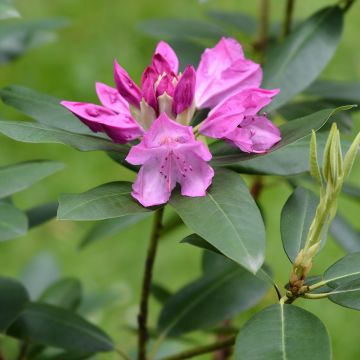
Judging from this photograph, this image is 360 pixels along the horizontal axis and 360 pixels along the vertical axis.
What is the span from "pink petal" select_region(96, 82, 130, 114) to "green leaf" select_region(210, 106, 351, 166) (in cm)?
15

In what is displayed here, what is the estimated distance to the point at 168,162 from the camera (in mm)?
1095

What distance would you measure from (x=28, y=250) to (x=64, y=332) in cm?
195

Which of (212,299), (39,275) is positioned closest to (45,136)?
(212,299)

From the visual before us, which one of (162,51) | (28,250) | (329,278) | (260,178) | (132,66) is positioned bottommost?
(28,250)

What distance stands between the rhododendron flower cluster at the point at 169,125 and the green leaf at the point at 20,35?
70 centimetres

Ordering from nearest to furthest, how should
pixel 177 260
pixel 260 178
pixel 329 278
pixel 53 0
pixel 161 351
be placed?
pixel 329 278 → pixel 260 178 → pixel 161 351 → pixel 177 260 → pixel 53 0

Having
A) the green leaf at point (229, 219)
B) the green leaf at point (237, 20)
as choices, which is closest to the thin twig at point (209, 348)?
the green leaf at point (229, 219)

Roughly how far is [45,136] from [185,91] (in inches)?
7.9

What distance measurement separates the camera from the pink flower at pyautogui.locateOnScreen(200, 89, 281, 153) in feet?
3.52

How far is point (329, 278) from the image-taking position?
1.04 metres

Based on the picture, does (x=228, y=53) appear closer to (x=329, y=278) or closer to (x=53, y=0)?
(x=329, y=278)

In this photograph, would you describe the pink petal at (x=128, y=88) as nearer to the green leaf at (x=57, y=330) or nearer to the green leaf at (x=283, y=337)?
the green leaf at (x=283, y=337)

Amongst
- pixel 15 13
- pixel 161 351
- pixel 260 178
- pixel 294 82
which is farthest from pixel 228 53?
pixel 161 351

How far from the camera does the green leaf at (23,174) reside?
122 cm
